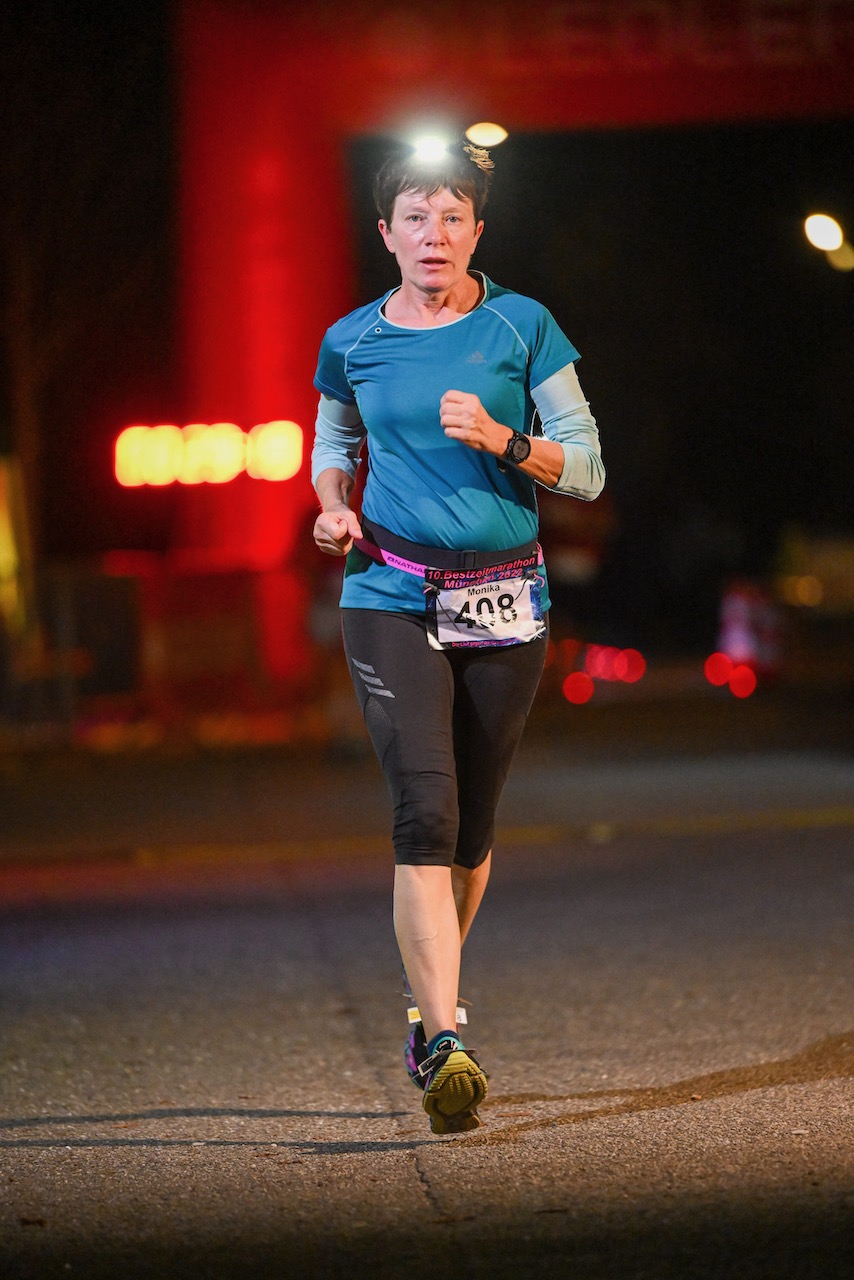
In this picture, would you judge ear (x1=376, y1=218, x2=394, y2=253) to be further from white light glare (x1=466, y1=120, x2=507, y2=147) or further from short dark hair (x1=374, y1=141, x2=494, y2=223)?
white light glare (x1=466, y1=120, x2=507, y2=147)


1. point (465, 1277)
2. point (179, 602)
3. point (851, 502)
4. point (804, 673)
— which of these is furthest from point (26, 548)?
point (851, 502)

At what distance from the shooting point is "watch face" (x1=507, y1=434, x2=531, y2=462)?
4438 millimetres

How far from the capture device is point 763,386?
37031 mm

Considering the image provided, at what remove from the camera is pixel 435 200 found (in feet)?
15.3

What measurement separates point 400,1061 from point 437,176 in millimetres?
2346

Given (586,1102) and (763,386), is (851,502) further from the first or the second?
(586,1102)

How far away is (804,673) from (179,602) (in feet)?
20.8

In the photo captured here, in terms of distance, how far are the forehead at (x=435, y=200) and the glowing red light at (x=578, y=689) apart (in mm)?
14484

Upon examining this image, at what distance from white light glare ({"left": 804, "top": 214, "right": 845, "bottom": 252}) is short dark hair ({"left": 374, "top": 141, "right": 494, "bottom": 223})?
4339mm

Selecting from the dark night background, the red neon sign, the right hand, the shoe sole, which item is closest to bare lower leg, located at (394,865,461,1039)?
the shoe sole

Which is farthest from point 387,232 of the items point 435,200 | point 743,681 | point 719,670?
point 719,670

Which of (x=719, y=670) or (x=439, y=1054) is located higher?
(x=439, y=1054)

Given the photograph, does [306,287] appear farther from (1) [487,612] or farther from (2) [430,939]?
(2) [430,939]

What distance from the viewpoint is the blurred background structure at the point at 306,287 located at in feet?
52.0
